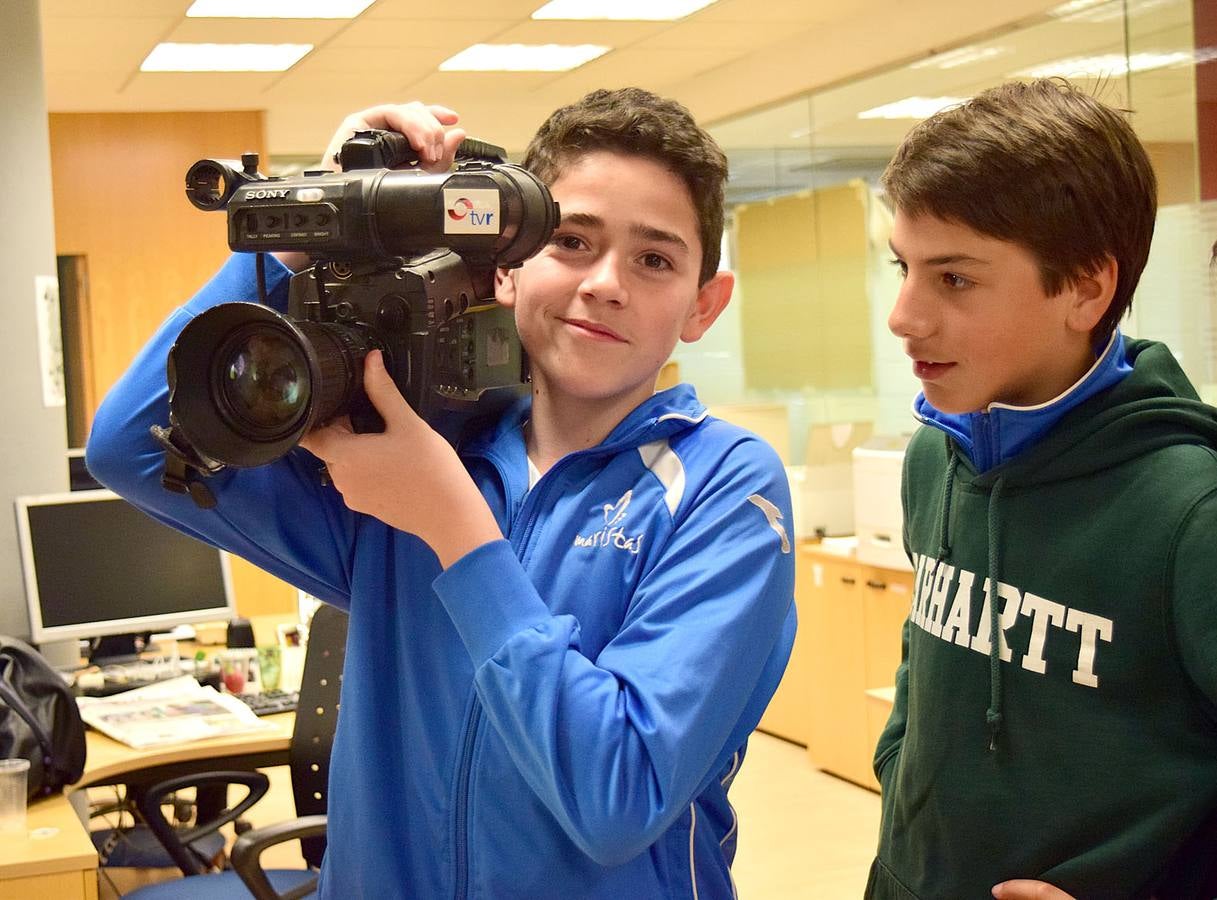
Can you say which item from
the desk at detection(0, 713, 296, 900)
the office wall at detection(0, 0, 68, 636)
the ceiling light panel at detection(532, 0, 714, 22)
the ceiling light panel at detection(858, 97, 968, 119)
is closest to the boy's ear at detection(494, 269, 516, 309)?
the desk at detection(0, 713, 296, 900)

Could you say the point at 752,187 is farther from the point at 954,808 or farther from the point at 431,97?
the point at 954,808

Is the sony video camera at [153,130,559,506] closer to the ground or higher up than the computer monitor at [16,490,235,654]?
higher up

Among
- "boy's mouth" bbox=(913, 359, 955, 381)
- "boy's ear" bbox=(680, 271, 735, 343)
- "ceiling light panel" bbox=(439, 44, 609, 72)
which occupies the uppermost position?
"ceiling light panel" bbox=(439, 44, 609, 72)

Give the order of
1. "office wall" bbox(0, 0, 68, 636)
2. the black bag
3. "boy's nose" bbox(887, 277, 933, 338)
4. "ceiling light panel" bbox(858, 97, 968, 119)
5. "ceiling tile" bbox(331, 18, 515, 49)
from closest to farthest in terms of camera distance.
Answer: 1. "boy's nose" bbox(887, 277, 933, 338)
2. the black bag
3. "office wall" bbox(0, 0, 68, 636)
4. "ceiling light panel" bbox(858, 97, 968, 119)
5. "ceiling tile" bbox(331, 18, 515, 49)

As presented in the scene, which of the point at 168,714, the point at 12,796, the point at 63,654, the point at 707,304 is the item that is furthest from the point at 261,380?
the point at 63,654

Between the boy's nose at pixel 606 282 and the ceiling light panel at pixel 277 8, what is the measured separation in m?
5.02

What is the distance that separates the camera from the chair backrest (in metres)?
3.15

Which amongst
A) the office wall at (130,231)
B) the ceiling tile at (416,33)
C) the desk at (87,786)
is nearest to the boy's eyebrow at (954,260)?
the desk at (87,786)

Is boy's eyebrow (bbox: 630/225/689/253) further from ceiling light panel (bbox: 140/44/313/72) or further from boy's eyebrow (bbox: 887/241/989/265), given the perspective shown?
ceiling light panel (bbox: 140/44/313/72)

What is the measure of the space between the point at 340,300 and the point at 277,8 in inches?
207

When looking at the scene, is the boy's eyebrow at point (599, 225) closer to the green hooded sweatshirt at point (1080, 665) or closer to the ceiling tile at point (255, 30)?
the green hooded sweatshirt at point (1080, 665)

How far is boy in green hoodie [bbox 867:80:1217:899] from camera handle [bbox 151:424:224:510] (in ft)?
1.96

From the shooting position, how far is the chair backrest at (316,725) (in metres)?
3.15

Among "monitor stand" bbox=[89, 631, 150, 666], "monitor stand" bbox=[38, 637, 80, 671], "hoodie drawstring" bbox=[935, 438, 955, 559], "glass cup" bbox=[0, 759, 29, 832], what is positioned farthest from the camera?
"monitor stand" bbox=[89, 631, 150, 666]
